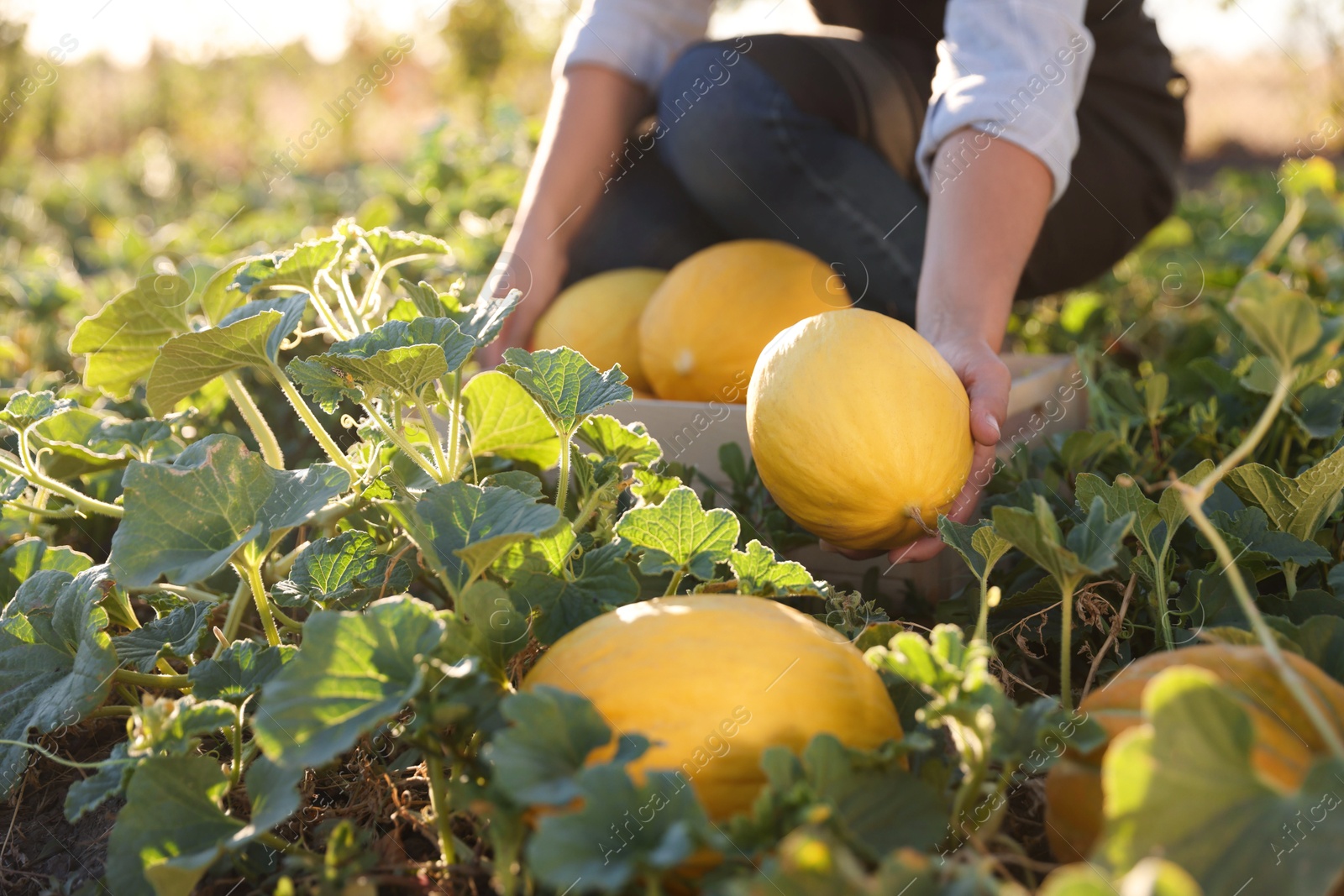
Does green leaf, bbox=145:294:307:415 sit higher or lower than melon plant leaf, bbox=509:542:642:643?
higher

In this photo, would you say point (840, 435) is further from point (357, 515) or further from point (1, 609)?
point (1, 609)

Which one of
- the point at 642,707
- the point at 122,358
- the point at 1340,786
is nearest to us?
the point at 1340,786

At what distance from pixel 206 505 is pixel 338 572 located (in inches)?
7.3

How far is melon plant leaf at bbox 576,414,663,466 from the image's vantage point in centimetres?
126

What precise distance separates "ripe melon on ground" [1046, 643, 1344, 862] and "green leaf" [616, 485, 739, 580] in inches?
15.2

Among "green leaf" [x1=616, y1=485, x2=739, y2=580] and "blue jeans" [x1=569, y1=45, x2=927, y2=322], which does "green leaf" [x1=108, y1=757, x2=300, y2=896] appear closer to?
"green leaf" [x1=616, y1=485, x2=739, y2=580]

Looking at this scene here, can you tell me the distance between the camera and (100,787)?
930mm

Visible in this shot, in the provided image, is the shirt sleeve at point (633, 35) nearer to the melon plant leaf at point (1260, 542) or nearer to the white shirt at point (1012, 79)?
the white shirt at point (1012, 79)

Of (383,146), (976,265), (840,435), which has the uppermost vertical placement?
(976,265)

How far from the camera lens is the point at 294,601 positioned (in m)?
1.17

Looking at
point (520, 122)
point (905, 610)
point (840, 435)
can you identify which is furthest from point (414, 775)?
point (520, 122)

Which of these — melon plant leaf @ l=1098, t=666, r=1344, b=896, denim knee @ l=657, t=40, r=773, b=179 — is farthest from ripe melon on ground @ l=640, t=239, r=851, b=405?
melon plant leaf @ l=1098, t=666, r=1344, b=896

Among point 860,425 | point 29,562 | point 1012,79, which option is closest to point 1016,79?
point 1012,79

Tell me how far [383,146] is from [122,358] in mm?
16505
